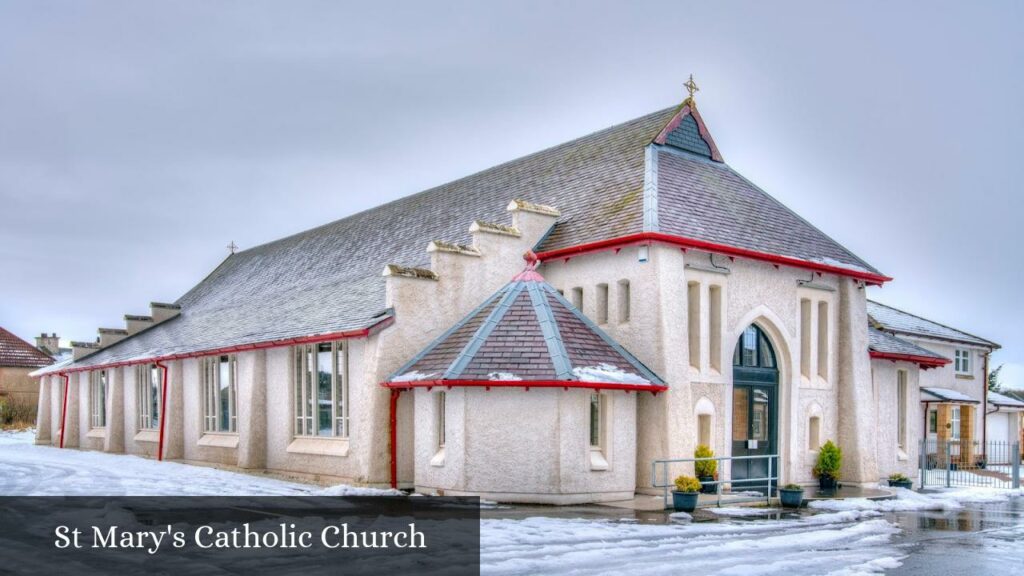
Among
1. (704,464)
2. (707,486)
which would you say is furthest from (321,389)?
(707,486)

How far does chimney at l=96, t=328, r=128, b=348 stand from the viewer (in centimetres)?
3881

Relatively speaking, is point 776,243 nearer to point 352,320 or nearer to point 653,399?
point 653,399

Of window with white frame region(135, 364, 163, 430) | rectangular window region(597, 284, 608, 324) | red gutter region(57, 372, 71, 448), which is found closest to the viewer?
rectangular window region(597, 284, 608, 324)

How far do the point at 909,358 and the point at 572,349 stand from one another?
12.1 meters

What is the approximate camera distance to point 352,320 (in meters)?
23.1

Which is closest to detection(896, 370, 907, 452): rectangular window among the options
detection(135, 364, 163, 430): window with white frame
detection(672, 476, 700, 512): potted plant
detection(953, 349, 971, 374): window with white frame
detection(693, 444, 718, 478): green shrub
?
detection(693, 444, 718, 478): green shrub

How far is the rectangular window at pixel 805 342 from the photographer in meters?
24.3

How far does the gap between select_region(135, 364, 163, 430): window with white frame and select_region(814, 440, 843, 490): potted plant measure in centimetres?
2039

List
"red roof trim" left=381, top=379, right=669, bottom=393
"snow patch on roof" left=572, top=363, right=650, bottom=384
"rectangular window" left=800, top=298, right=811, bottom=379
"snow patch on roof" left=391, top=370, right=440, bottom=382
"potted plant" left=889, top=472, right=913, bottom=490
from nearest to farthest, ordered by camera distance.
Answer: "red roof trim" left=381, top=379, right=669, bottom=393
"snow patch on roof" left=572, top=363, right=650, bottom=384
"snow patch on roof" left=391, top=370, right=440, bottom=382
"rectangular window" left=800, top=298, right=811, bottom=379
"potted plant" left=889, top=472, right=913, bottom=490

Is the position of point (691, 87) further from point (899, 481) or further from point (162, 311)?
point (162, 311)

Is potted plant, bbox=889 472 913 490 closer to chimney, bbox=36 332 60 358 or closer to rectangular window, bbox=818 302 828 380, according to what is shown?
rectangular window, bbox=818 302 828 380

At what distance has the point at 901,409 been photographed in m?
27.8

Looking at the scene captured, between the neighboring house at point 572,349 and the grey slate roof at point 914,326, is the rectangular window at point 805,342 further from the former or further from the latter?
the grey slate roof at point 914,326

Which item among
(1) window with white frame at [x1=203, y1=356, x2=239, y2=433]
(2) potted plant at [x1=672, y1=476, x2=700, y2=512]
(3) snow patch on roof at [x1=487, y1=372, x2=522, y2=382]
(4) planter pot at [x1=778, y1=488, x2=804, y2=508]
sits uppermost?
(3) snow patch on roof at [x1=487, y1=372, x2=522, y2=382]
